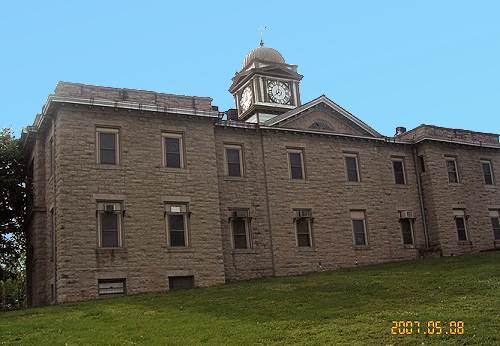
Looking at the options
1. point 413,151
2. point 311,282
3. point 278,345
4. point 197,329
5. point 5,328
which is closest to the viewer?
→ point 278,345

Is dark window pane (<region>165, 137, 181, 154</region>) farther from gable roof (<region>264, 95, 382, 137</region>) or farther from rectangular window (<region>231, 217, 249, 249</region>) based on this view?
gable roof (<region>264, 95, 382, 137</region>)

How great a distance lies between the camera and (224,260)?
95.7ft

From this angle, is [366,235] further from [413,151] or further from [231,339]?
[231,339]

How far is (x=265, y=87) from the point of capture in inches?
1542

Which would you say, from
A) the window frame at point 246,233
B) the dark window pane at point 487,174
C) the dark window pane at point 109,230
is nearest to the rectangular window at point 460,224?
the dark window pane at point 487,174

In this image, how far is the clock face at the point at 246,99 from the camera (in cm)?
3969

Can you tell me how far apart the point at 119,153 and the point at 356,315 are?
46.8ft

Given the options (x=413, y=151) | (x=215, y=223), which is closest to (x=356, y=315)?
(x=215, y=223)

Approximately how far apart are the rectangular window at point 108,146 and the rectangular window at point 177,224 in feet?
10.2

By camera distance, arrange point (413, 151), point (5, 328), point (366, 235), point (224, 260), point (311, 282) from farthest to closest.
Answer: point (413, 151) < point (366, 235) < point (224, 260) < point (311, 282) < point (5, 328)

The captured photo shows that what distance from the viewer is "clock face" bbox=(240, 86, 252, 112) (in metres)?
39.7

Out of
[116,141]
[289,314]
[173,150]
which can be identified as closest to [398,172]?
[173,150]

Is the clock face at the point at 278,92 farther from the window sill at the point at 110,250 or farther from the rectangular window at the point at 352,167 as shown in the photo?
the window sill at the point at 110,250
